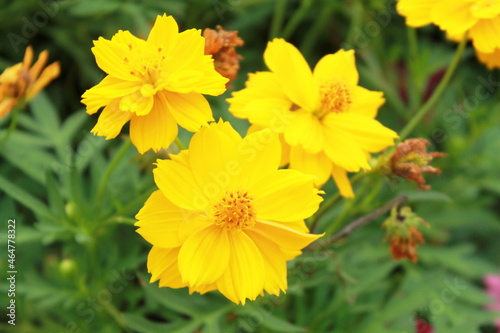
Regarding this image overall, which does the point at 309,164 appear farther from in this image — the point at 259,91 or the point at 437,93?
the point at 437,93

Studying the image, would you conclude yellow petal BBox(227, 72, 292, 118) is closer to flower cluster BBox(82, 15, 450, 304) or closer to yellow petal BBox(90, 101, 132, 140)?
flower cluster BBox(82, 15, 450, 304)

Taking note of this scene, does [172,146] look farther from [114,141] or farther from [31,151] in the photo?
[114,141]

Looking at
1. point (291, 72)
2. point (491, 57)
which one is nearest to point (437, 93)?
point (491, 57)

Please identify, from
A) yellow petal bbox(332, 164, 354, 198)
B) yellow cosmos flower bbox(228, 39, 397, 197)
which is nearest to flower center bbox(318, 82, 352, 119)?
yellow cosmos flower bbox(228, 39, 397, 197)

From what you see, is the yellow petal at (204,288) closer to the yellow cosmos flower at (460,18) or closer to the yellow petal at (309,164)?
the yellow petal at (309,164)

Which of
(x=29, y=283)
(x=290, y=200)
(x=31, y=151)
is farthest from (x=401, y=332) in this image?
(x=31, y=151)
